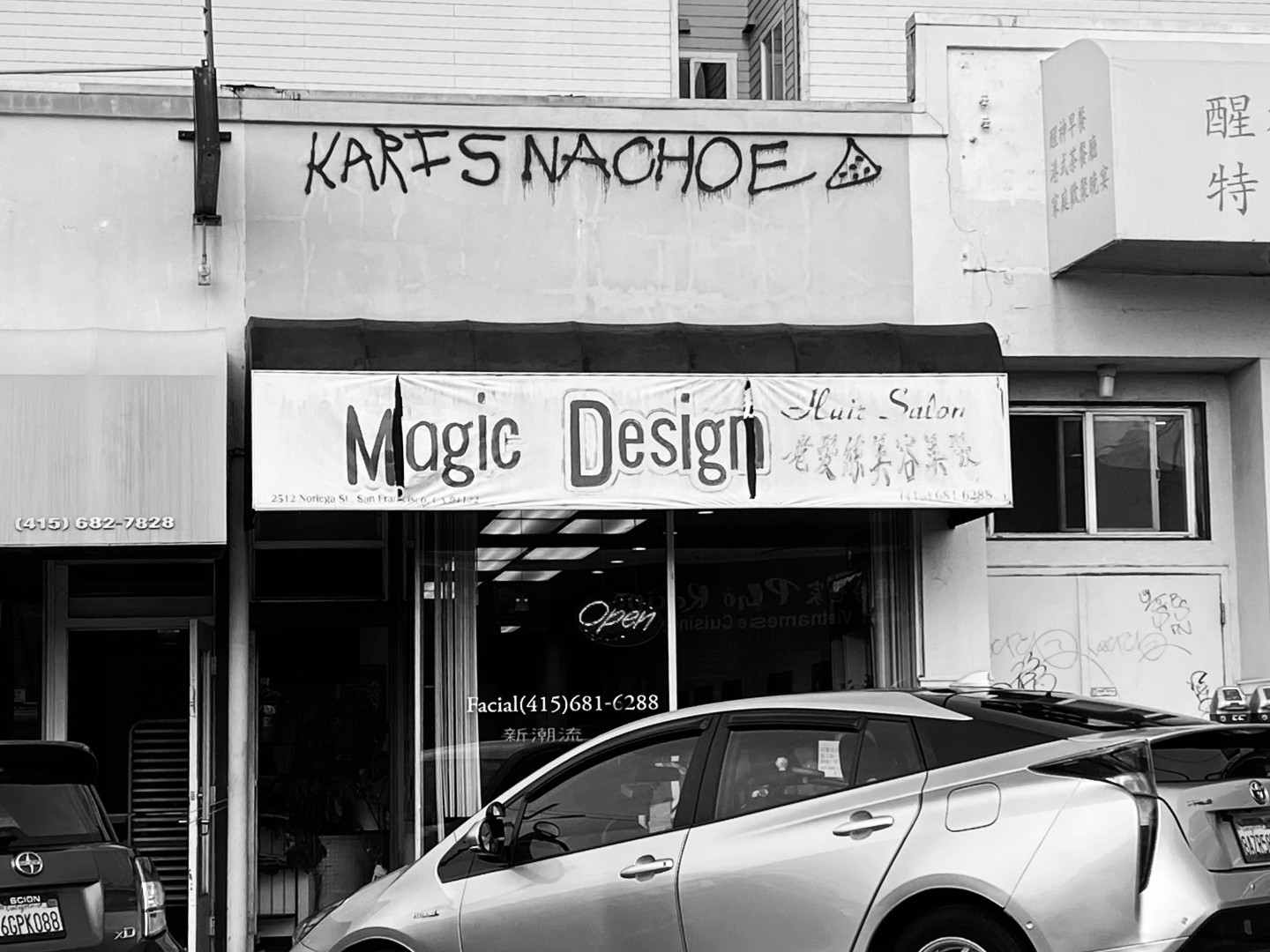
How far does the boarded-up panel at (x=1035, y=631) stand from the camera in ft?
39.2

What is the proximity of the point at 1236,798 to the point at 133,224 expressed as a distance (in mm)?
8023

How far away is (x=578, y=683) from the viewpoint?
37.2 ft

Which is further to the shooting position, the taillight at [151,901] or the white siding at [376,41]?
the white siding at [376,41]

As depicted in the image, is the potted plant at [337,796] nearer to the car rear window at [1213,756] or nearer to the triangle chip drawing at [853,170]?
the triangle chip drawing at [853,170]

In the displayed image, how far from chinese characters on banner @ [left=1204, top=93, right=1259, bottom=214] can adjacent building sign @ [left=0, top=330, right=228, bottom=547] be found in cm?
672

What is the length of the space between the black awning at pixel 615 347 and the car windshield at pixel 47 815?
377cm

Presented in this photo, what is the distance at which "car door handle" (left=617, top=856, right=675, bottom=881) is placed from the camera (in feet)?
23.2

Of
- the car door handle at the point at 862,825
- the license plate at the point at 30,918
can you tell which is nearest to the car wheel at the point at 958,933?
the car door handle at the point at 862,825

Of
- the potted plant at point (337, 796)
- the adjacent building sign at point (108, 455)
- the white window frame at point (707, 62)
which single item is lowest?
the potted plant at point (337, 796)

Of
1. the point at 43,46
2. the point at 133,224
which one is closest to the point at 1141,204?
the point at 133,224

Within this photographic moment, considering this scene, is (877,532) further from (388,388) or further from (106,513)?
(106,513)

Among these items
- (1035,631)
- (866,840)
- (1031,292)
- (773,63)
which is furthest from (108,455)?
(773,63)

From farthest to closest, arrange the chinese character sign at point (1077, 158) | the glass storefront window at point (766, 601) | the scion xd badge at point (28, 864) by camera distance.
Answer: the glass storefront window at point (766, 601), the chinese character sign at point (1077, 158), the scion xd badge at point (28, 864)

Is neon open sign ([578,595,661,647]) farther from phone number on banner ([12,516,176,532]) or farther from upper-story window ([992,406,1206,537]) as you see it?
phone number on banner ([12,516,176,532])
